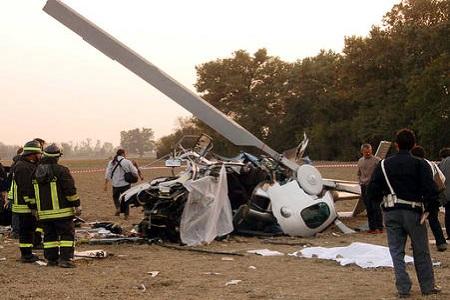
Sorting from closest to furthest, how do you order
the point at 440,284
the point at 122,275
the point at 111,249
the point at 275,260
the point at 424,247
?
the point at 424,247
the point at 440,284
the point at 122,275
the point at 275,260
the point at 111,249

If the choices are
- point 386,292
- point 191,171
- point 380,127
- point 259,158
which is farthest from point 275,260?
point 380,127

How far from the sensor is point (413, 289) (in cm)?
661

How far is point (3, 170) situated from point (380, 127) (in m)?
38.9

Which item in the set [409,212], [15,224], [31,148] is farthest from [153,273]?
[15,224]

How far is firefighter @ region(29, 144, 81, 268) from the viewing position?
329 inches

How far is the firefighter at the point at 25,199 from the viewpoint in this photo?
29.0 feet

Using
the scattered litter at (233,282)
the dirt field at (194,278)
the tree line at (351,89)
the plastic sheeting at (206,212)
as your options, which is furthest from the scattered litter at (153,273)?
the tree line at (351,89)

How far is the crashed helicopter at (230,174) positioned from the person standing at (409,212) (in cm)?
494

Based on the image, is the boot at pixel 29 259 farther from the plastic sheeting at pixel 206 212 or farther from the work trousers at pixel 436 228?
the work trousers at pixel 436 228

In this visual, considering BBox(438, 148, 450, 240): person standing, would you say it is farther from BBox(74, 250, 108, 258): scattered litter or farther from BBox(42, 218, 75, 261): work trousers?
BBox(42, 218, 75, 261): work trousers

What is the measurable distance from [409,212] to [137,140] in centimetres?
16117

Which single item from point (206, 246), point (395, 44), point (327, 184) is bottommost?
point (206, 246)

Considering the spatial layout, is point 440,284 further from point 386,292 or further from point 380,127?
point 380,127

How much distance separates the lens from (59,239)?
8594 mm
